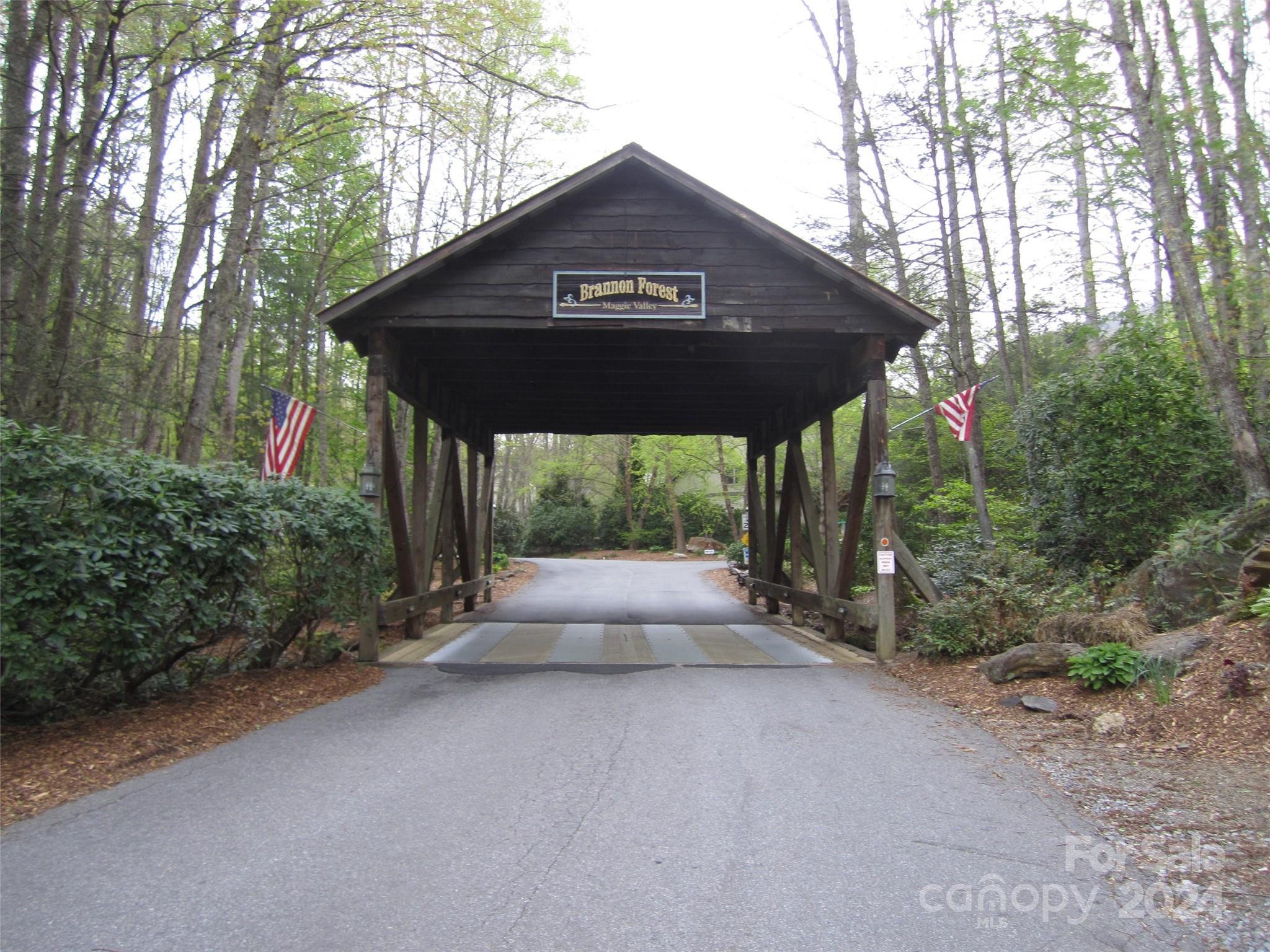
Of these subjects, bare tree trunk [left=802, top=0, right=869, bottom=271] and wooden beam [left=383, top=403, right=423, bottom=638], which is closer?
wooden beam [left=383, top=403, right=423, bottom=638]

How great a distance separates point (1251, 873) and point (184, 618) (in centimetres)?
653

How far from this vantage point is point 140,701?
6469mm

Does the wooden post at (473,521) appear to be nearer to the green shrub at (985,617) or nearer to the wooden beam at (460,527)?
the wooden beam at (460,527)

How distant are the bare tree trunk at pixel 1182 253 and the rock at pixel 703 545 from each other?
30.7 metres

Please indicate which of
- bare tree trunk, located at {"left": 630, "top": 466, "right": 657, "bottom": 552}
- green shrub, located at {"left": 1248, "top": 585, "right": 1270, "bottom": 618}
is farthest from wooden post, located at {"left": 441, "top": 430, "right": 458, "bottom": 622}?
bare tree trunk, located at {"left": 630, "top": 466, "right": 657, "bottom": 552}

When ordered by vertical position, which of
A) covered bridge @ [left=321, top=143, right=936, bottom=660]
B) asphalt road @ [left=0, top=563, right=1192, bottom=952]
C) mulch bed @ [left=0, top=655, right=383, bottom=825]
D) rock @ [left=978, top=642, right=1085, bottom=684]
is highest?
covered bridge @ [left=321, top=143, right=936, bottom=660]

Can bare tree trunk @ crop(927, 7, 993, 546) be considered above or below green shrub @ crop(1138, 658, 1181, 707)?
above

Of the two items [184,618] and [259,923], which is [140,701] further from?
[259,923]

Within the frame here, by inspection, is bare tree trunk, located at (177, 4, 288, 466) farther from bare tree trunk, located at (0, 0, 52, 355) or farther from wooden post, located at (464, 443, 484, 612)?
wooden post, located at (464, 443, 484, 612)

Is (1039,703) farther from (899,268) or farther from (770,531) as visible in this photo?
(899,268)

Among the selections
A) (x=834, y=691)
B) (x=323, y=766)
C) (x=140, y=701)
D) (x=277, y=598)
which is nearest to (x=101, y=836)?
(x=323, y=766)

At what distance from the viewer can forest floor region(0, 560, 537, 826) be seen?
4746 millimetres

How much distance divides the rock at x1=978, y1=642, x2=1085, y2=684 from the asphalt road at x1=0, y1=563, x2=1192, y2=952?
1377 mm

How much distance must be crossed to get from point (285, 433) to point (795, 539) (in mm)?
7805
